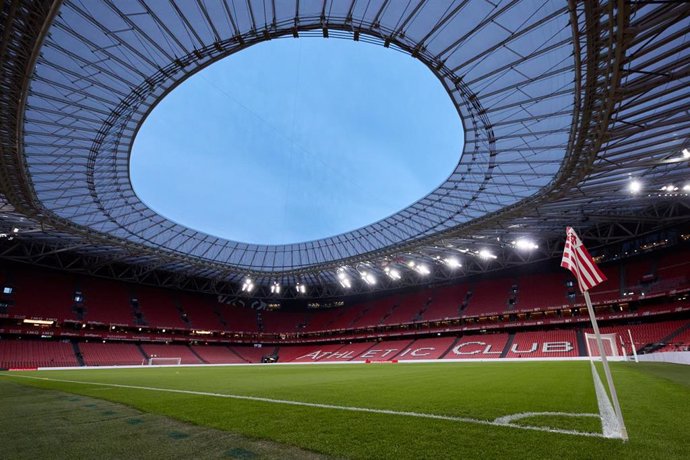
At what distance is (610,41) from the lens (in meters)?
14.2

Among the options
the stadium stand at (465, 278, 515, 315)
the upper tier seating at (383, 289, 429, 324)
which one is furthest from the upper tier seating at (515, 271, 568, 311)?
the upper tier seating at (383, 289, 429, 324)

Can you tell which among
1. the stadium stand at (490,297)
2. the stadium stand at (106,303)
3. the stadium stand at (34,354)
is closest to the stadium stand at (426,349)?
the stadium stand at (490,297)

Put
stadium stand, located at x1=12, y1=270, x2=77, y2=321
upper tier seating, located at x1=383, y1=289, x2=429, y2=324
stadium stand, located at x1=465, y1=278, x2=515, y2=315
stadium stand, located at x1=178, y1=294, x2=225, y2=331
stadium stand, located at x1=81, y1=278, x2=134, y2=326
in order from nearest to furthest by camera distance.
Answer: stadium stand, located at x1=12, y1=270, x2=77, y2=321 → stadium stand, located at x1=465, y1=278, x2=515, y2=315 → stadium stand, located at x1=81, y1=278, x2=134, y2=326 → upper tier seating, located at x1=383, y1=289, x2=429, y2=324 → stadium stand, located at x1=178, y1=294, x2=225, y2=331

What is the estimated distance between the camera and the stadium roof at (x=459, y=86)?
1591cm

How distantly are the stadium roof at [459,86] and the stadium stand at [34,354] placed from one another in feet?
59.8

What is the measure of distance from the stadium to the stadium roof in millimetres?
136

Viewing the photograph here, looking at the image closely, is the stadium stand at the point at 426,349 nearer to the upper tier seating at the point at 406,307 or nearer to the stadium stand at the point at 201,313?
the upper tier seating at the point at 406,307

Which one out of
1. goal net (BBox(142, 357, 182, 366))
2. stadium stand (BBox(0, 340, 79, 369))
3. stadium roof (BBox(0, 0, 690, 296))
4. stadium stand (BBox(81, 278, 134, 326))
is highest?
stadium roof (BBox(0, 0, 690, 296))

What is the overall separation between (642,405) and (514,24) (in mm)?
16627

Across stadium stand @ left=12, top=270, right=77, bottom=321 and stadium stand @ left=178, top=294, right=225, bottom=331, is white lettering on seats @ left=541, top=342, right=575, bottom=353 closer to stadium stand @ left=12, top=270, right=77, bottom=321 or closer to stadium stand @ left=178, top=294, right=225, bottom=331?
stadium stand @ left=178, top=294, right=225, bottom=331

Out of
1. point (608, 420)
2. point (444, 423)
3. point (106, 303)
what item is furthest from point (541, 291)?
point (106, 303)

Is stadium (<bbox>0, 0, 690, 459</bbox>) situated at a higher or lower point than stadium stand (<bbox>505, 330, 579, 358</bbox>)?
higher

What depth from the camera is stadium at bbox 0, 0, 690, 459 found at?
641 cm

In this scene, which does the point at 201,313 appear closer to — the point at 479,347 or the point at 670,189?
the point at 479,347
